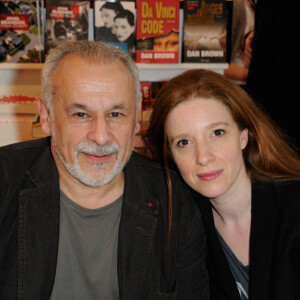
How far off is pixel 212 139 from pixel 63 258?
2.27ft

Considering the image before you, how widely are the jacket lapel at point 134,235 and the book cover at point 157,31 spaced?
53.1 inches

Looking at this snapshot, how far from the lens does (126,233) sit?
1.60 meters

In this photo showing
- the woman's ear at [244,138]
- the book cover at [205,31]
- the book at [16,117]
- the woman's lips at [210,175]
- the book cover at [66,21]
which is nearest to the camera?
the woman's lips at [210,175]

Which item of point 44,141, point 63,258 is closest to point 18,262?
point 63,258

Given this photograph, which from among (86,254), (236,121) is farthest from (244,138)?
(86,254)

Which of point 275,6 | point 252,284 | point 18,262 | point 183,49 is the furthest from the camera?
point 183,49

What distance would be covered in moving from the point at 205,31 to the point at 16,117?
1.42m

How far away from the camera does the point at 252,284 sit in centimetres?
158

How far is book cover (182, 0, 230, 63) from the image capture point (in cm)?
282

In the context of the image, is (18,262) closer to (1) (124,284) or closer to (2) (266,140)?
(1) (124,284)

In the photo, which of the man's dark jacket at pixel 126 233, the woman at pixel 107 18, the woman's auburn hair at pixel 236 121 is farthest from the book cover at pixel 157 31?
the man's dark jacket at pixel 126 233

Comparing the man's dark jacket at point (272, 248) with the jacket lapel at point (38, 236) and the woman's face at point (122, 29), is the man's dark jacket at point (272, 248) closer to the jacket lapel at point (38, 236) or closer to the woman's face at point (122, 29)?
the jacket lapel at point (38, 236)

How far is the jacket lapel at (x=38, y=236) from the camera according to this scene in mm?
1478

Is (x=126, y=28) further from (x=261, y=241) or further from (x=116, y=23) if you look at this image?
(x=261, y=241)
